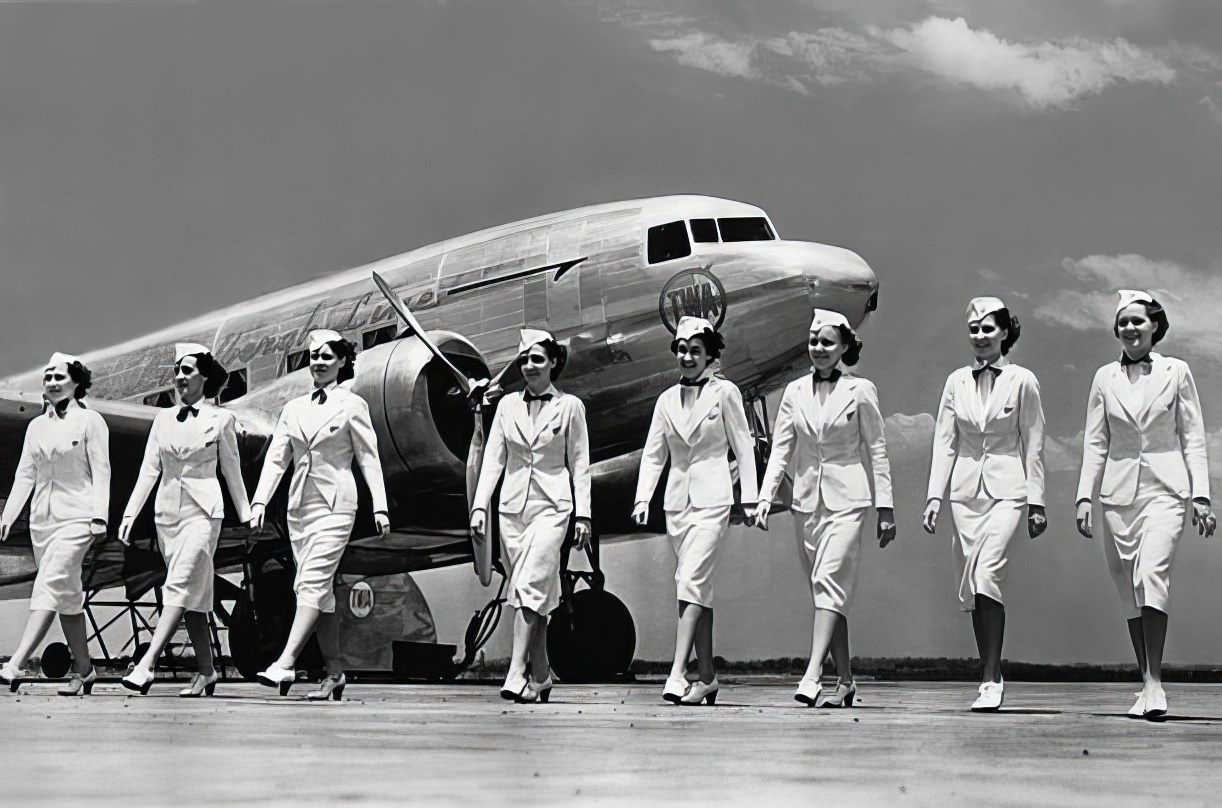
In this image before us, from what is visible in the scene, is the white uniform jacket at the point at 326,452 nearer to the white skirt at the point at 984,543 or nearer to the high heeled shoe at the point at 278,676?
the high heeled shoe at the point at 278,676

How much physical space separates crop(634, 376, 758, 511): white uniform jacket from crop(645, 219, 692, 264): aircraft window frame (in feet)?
13.0

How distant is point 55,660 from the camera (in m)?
19.5

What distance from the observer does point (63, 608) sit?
9.25 meters

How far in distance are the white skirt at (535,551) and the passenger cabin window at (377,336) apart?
505 centimetres

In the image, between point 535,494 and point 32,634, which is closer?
point 535,494

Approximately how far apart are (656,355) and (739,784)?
7.94m

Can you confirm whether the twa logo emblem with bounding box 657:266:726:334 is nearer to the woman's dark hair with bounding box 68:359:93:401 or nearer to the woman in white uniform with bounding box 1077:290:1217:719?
the woman's dark hair with bounding box 68:359:93:401

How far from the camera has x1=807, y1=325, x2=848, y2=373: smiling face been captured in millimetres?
7914

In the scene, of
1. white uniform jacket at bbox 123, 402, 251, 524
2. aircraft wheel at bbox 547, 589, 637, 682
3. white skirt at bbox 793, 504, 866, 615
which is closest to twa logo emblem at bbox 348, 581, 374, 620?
aircraft wheel at bbox 547, 589, 637, 682

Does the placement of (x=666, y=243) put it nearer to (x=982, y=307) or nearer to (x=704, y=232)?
(x=704, y=232)

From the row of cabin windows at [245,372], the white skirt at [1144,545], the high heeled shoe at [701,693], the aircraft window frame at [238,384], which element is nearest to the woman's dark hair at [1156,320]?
the white skirt at [1144,545]

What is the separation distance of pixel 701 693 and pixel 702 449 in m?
→ 1.28

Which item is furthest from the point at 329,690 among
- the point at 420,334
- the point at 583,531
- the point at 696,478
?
the point at 420,334

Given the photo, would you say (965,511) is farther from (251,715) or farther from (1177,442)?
(251,715)
